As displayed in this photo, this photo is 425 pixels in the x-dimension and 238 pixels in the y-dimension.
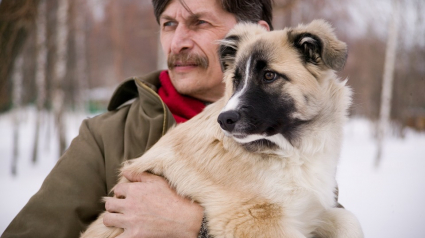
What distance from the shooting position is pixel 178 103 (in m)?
2.89

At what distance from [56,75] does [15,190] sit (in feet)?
12.2

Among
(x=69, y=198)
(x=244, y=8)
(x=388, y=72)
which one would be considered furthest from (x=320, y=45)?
(x=388, y=72)

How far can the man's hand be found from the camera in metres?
2.11

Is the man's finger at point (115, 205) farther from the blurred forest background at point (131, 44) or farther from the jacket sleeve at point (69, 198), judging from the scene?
the blurred forest background at point (131, 44)

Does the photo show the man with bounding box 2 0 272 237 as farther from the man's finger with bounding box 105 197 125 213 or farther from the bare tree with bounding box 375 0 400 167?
the bare tree with bounding box 375 0 400 167

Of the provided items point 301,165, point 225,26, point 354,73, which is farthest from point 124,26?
point 301,165

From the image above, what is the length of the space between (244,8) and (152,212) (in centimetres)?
192

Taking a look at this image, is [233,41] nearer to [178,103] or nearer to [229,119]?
[178,103]

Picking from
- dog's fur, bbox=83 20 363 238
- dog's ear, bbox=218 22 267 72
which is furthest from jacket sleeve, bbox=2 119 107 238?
dog's ear, bbox=218 22 267 72

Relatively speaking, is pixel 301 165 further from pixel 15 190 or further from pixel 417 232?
pixel 15 190

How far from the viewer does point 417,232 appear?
3.54 m

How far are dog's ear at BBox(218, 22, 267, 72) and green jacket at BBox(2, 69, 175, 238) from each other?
1.97 feet

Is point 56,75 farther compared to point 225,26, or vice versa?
point 56,75

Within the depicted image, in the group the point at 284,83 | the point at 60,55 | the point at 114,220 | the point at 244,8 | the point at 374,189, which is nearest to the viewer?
the point at 114,220
